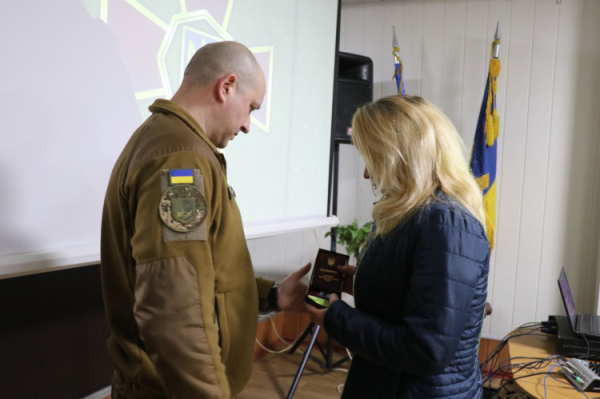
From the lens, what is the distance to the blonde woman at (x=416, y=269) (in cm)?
109

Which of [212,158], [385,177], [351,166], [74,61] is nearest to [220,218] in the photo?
[212,158]

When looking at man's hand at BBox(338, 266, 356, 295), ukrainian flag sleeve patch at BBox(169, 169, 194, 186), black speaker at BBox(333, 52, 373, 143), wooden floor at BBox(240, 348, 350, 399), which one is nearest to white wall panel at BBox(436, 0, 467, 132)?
black speaker at BBox(333, 52, 373, 143)

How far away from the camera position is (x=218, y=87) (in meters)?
1.19

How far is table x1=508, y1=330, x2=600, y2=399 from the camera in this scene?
1680 mm

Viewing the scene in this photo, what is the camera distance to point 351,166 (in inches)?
161

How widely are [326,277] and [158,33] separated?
3.30ft

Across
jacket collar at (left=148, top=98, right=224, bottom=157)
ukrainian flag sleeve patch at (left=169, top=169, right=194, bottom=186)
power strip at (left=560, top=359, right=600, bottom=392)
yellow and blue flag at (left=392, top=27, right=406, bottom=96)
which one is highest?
yellow and blue flag at (left=392, top=27, right=406, bottom=96)

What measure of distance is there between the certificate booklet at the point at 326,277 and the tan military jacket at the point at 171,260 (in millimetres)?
369

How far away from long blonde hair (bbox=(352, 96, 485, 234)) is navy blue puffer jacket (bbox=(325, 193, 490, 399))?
4 cm

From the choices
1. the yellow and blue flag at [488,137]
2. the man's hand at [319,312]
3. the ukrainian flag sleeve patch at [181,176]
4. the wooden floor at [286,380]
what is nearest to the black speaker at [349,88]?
the yellow and blue flag at [488,137]

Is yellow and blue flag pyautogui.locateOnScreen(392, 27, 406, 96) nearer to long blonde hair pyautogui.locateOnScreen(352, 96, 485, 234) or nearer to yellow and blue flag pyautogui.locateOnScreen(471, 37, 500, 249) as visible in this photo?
yellow and blue flag pyautogui.locateOnScreen(471, 37, 500, 249)

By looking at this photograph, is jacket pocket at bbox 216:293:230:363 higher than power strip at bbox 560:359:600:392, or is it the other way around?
jacket pocket at bbox 216:293:230:363

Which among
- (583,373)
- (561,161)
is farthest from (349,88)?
(583,373)

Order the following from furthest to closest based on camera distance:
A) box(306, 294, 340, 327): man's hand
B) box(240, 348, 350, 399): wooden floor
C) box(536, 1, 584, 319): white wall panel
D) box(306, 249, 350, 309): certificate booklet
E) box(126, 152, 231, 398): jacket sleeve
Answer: box(536, 1, 584, 319): white wall panel
box(240, 348, 350, 399): wooden floor
box(306, 249, 350, 309): certificate booklet
box(306, 294, 340, 327): man's hand
box(126, 152, 231, 398): jacket sleeve
